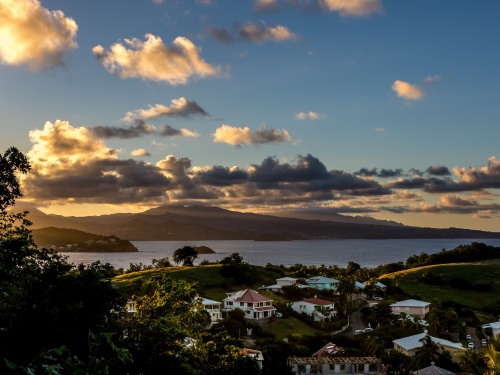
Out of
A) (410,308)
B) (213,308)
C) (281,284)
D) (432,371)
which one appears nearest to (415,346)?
(432,371)

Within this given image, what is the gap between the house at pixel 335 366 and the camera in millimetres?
57031

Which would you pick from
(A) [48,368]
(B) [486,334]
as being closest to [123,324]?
(A) [48,368]

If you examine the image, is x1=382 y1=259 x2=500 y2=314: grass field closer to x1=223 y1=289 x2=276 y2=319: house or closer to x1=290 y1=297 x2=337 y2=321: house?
x1=290 y1=297 x2=337 y2=321: house

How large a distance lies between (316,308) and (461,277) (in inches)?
2625

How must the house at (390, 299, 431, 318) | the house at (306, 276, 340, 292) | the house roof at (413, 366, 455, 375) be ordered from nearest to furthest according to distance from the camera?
the house roof at (413, 366, 455, 375)
the house at (390, 299, 431, 318)
the house at (306, 276, 340, 292)

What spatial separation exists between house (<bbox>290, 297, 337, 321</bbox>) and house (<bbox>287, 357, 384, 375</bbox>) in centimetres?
3422

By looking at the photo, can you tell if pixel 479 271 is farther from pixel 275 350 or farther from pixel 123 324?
pixel 123 324

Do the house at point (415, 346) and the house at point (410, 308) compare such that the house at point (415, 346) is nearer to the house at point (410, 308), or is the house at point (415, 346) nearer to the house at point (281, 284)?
the house at point (410, 308)

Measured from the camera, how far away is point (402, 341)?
69.4 m

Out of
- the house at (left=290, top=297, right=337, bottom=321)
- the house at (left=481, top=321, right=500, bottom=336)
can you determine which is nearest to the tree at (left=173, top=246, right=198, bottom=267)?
the house at (left=290, top=297, right=337, bottom=321)

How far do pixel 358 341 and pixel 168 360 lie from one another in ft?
182

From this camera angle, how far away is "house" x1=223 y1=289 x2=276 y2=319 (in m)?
89.5

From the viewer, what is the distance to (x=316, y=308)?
9412 centimetres

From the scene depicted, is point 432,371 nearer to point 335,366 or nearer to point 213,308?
point 335,366
